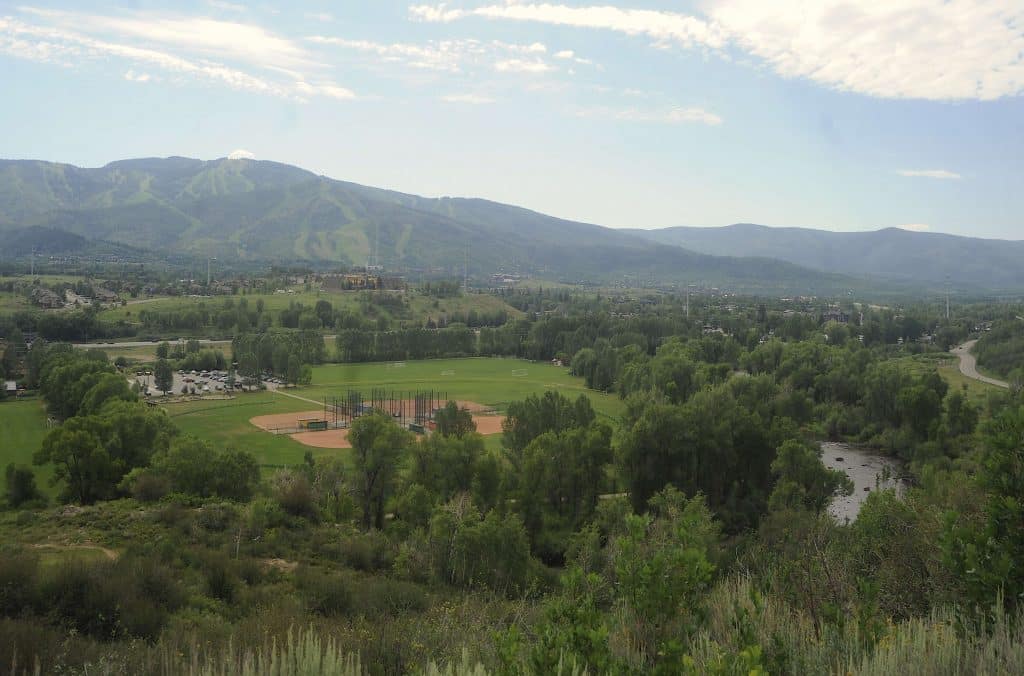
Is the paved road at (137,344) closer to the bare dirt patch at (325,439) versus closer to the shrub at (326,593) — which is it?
the bare dirt patch at (325,439)

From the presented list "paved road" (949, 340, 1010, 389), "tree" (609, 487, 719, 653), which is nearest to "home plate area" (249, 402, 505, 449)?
"tree" (609, 487, 719, 653)

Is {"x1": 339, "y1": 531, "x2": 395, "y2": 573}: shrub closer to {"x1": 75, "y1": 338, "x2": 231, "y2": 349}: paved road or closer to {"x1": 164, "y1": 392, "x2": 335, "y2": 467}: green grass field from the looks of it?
{"x1": 164, "y1": 392, "x2": 335, "y2": 467}: green grass field

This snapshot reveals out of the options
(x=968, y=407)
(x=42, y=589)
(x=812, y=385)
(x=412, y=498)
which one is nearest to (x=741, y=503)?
(x=412, y=498)

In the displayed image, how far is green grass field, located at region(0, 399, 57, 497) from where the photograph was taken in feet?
131

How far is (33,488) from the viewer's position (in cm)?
3186

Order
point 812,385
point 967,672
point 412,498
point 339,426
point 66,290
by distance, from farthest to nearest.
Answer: point 66,290
point 812,385
point 339,426
point 412,498
point 967,672

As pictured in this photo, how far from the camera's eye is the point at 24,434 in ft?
160

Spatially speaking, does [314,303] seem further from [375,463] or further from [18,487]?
[375,463]

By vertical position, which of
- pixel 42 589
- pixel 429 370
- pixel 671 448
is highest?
pixel 42 589

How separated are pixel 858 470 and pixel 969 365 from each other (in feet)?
162

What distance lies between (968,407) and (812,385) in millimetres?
16714

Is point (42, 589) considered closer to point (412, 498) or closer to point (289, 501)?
point (289, 501)

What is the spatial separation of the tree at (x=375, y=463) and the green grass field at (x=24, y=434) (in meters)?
14.8

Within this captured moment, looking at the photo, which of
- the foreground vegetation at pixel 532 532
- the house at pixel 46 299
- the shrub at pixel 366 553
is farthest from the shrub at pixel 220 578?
the house at pixel 46 299
